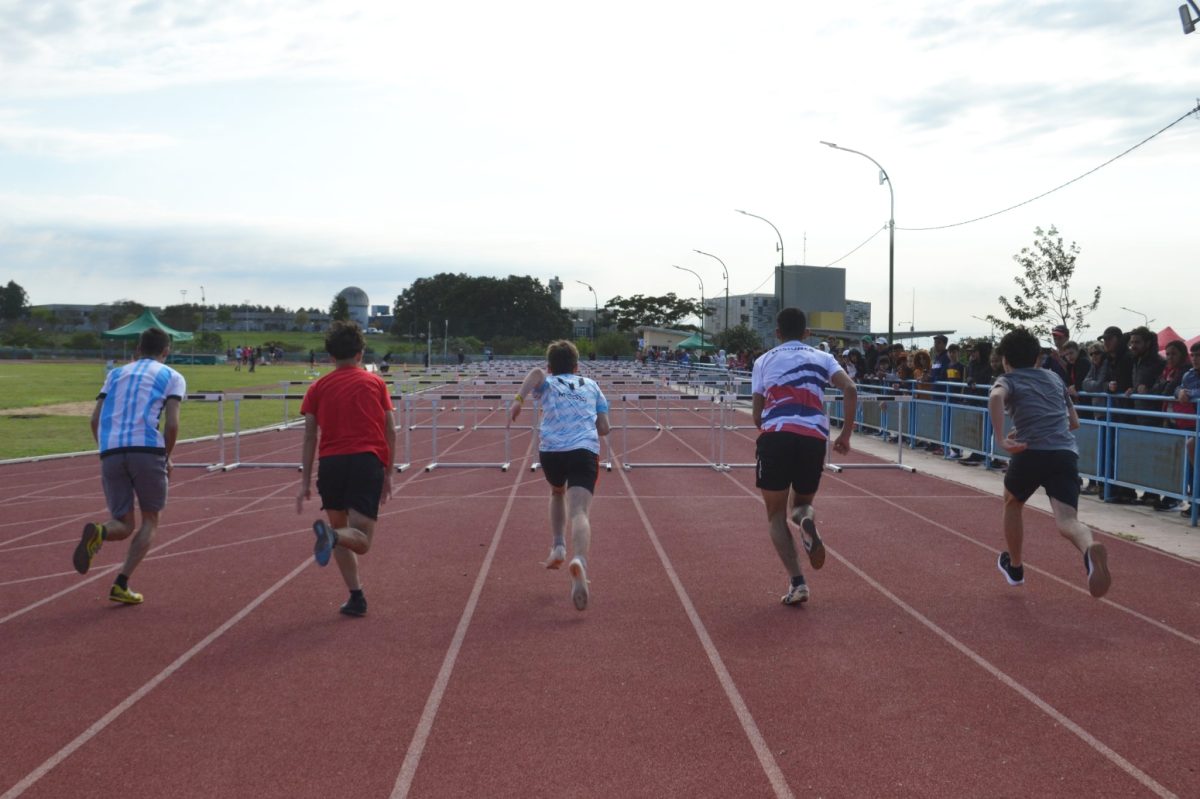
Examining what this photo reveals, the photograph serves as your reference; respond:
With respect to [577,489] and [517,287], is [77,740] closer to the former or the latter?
[577,489]

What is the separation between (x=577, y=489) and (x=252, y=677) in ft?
7.78

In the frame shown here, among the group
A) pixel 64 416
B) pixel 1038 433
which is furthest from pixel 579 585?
pixel 64 416

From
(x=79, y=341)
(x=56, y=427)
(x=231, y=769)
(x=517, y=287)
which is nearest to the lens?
(x=231, y=769)

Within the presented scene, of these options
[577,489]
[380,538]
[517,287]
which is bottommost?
[380,538]

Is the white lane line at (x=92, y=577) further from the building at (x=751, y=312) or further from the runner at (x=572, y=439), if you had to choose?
the building at (x=751, y=312)

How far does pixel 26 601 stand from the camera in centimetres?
721

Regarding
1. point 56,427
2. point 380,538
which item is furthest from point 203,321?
point 380,538

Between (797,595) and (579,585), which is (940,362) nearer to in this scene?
(797,595)

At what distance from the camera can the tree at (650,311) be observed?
114125 mm

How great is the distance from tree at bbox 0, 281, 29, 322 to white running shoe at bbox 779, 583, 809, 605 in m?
163

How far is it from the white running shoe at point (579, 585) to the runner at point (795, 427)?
1.24 metres

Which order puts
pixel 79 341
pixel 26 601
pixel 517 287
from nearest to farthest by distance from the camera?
pixel 26 601, pixel 79 341, pixel 517 287

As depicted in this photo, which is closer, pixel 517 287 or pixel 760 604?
pixel 760 604

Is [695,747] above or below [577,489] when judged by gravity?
below
